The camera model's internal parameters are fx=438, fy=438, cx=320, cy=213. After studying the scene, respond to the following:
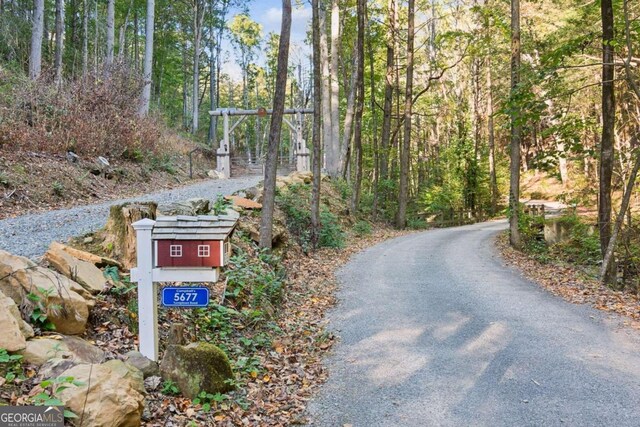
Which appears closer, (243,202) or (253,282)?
(253,282)

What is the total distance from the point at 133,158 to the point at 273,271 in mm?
9791

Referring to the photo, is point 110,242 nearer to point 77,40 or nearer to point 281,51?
point 281,51

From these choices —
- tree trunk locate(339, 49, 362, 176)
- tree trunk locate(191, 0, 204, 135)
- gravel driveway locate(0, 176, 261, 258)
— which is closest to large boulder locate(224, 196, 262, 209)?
gravel driveway locate(0, 176, 261, 258)

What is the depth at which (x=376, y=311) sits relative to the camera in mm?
7387

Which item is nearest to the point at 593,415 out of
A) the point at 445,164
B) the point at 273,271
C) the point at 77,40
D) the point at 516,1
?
the point at 273,271

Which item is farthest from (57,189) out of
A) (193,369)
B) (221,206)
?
(193,369)

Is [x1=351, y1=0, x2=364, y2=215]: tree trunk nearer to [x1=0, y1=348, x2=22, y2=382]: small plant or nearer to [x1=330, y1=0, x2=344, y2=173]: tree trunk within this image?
[x1=330, y1=0, x2=344, y2=173]: tree trunk

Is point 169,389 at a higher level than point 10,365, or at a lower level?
lower

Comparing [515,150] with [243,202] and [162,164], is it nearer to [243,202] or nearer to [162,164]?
[243,202]

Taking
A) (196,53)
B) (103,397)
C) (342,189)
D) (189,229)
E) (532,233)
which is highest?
(196,53)

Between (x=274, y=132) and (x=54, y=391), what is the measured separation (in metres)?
7.27

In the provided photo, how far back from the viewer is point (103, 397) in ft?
10.1

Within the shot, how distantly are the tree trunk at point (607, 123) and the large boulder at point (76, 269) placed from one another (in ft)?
33.5

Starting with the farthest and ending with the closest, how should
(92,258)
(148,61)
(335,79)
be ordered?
(148,61)
(335,79)
(92,258)
